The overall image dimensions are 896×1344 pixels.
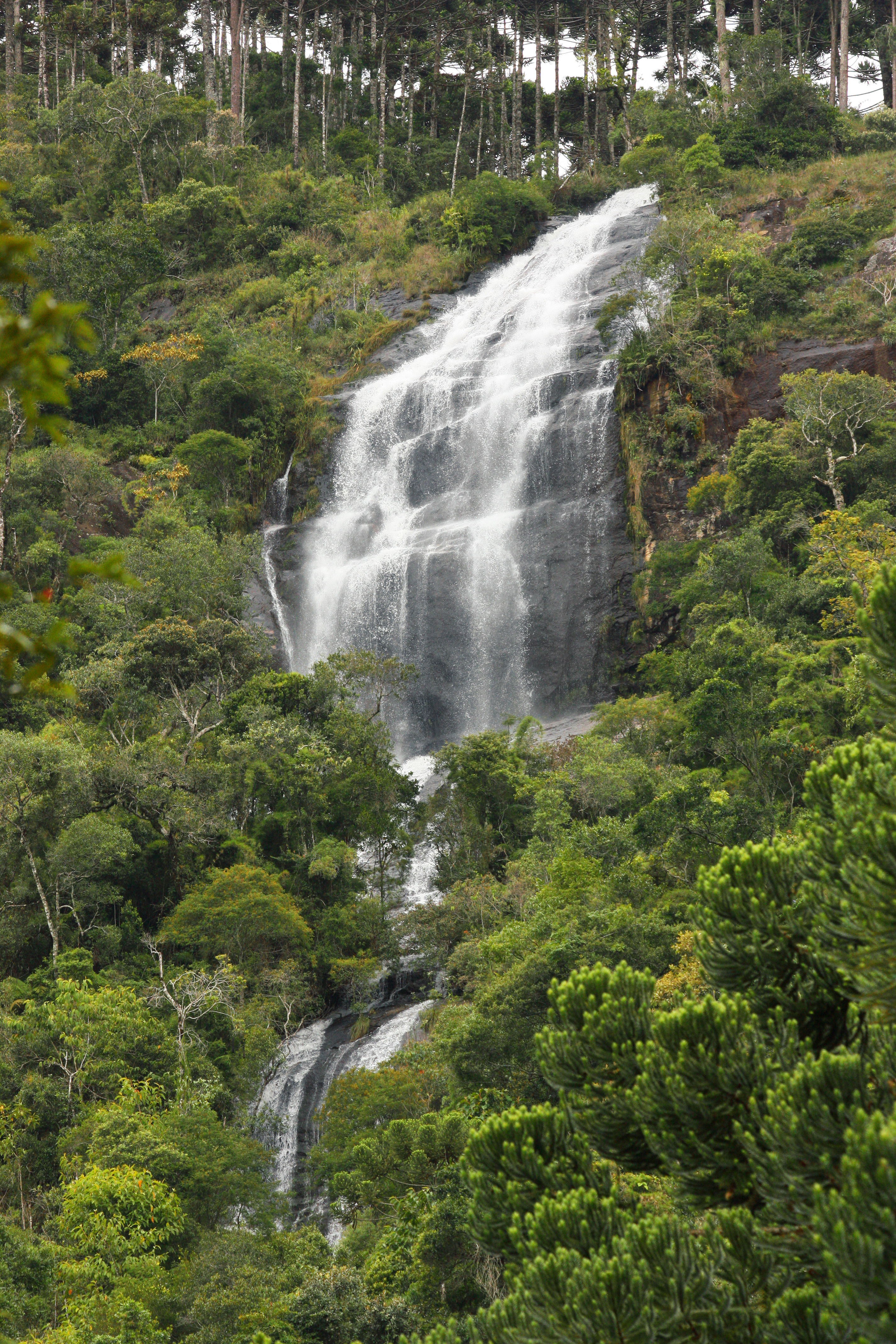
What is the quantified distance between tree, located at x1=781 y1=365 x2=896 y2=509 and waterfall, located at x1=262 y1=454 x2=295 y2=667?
61.1 feet

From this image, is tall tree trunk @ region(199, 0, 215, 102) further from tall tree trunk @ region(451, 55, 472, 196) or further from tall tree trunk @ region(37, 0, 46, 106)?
tall tree trunk @ region(451, 55, 472, 196)

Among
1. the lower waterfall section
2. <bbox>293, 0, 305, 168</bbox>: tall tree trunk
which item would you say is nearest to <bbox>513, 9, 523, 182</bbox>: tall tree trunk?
<bbox>293, 0, 305, 168</bbox>: tall tree trunk

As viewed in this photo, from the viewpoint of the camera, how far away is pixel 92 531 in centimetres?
4225

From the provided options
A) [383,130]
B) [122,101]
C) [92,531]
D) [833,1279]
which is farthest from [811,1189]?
[383,130]

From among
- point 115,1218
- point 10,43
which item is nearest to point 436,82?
point 10,43

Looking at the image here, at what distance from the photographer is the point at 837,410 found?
3422cm

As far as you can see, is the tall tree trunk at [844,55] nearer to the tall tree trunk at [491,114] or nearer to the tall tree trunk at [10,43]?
the tall tree trunk at [491,114]

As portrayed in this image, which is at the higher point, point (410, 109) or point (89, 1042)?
point (410, 109)

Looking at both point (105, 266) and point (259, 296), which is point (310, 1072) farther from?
point (259, 296)

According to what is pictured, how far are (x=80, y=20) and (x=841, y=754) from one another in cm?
6913

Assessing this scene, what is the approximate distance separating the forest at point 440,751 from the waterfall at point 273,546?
102 centimetres

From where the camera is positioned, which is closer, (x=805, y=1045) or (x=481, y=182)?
(x=805, y=1045)

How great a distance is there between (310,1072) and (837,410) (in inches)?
912

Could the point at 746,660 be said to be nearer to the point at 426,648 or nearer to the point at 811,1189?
the point at 426,648
